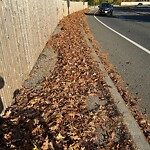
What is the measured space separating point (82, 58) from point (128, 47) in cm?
296

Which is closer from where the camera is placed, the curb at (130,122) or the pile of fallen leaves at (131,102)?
the curb at (130,122)

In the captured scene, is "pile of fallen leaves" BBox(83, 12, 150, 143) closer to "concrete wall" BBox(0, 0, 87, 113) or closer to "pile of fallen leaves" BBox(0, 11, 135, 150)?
"pile of fallen leaves" BBox(0, 11, 135, 150)

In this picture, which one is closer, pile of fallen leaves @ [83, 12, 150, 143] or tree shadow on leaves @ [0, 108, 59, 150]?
tree shadow on leaves @ [0, 108, 59, 150]

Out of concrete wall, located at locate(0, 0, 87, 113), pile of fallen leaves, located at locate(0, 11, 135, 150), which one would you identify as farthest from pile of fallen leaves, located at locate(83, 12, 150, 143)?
concrete wall, located at locate(0, 0, 87, 113)

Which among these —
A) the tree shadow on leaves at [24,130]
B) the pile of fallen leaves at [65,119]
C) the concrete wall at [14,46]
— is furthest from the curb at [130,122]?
the concrete wall at [14,46]

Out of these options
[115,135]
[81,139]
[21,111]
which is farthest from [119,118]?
[21,111]

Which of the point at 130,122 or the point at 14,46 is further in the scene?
the point at 14,46

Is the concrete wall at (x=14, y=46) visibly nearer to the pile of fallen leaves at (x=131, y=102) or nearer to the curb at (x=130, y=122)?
the curb at (x=130, y=122)

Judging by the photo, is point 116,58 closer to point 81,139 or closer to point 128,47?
point 128,47

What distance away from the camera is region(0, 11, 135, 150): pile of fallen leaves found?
316cm

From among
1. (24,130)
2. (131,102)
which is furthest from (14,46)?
(131,102)

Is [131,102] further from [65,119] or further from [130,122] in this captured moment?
[65,119]

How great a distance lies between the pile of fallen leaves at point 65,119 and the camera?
10.4 ft

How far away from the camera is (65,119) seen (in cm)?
368
